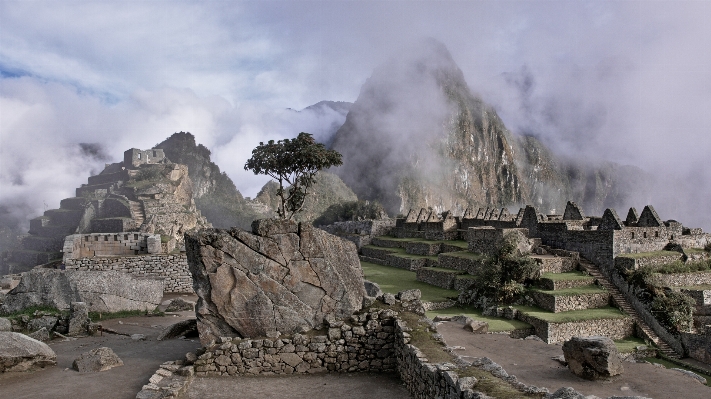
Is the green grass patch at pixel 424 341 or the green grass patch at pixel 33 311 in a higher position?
the green grass patch at pixel 424 341

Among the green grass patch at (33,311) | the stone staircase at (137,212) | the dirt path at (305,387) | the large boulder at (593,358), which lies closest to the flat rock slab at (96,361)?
the dirt path at (305,387)

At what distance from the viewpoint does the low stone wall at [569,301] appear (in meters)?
21.2

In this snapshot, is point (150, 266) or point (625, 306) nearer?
point (150, 266)

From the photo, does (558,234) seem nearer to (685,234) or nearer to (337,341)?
(685,234)

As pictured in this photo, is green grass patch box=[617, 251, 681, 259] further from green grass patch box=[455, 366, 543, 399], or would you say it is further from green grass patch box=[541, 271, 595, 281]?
green grass patch box=[455, 366, 543, 399]

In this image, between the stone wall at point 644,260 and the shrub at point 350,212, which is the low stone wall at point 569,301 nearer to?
the stone wall at point 644,260

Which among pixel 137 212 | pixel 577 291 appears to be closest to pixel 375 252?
pixel 137 212

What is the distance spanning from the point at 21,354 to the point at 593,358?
1237 cm

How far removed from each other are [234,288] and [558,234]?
22.5 m

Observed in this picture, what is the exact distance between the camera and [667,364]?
18.8 m

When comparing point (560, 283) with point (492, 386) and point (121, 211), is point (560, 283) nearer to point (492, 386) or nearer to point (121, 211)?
point (492, 386)

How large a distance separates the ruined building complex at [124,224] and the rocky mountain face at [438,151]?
10934cm

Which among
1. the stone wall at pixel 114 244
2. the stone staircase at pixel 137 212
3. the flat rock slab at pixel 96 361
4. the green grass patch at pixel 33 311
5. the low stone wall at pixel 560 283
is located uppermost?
the stone staircase at pixel 137 212

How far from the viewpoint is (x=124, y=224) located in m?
37.4
